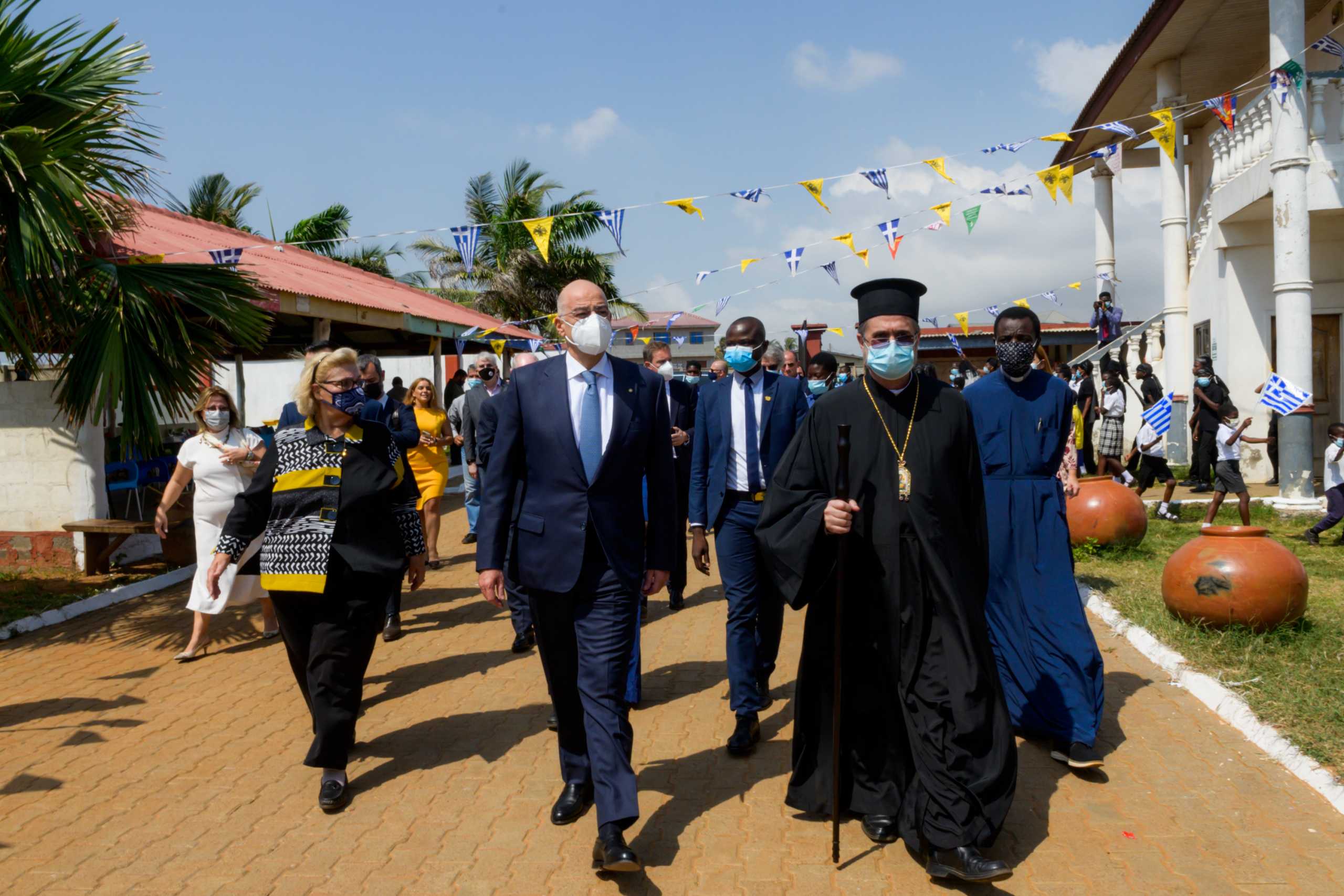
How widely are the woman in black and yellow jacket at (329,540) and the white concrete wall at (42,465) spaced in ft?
20.1

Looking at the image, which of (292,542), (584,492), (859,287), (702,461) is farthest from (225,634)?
(859,287)

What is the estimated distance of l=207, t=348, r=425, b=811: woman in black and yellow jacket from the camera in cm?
467

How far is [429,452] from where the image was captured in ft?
32.2

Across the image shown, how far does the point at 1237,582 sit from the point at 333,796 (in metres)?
5.30

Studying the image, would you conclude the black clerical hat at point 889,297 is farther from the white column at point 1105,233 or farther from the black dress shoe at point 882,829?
the white column at point 1105,233

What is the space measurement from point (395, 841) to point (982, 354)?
1536 inches

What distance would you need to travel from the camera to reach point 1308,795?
4398 millimetres

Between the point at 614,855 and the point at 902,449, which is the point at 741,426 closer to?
the point at 902,449

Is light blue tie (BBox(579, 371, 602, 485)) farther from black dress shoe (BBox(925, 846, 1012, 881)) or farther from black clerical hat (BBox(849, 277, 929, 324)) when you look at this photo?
black dress shoe (BBox(925, 846, 1012, 881))

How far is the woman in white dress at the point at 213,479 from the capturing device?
23.3 feet

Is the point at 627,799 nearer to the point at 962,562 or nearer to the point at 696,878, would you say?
the point at 696,878

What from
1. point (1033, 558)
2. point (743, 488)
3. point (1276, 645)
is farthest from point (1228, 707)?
point (743, 488)

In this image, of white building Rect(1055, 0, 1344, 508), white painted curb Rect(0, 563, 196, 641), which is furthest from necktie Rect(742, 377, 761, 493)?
white building Rect(1055, 0, 1344, 508)

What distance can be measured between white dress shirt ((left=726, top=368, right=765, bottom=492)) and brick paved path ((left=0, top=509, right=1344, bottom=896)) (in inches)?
51.1
